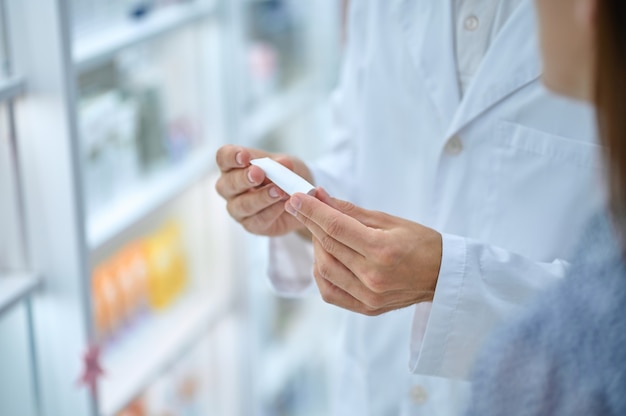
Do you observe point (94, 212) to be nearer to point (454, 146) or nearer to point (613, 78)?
point (454, 146)

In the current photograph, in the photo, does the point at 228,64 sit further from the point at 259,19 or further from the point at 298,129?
the point at 298,129

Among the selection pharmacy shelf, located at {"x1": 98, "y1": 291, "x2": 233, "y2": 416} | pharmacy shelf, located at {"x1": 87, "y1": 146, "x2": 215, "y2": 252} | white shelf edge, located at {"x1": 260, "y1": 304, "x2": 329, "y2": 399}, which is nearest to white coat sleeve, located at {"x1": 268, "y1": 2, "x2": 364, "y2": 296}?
pharmacy shelf, located at {"x1": 87, "y1": 146, "x2": 215, "y2": 252}

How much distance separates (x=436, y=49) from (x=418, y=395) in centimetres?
59

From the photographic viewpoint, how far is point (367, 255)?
3.66 feet

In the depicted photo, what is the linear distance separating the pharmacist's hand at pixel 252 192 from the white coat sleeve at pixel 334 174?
0.47 feet

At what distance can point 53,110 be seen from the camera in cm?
170

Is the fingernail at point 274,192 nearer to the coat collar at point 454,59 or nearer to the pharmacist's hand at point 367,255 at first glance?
the pharmacist's hand at point 367,255

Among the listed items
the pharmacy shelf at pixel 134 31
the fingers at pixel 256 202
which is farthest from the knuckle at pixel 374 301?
the pharmacy shelf at pixel 134 31

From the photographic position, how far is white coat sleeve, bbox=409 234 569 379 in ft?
3.88

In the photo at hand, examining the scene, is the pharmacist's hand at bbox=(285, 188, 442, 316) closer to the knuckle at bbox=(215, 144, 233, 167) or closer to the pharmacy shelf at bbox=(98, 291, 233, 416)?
the knuckle at bbox=(215, 144, 233, 167)

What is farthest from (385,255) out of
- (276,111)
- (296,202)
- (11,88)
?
(276,111)

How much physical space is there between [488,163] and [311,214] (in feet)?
1.22

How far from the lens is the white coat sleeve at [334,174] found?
152 cm

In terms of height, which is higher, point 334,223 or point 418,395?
point 334,223
